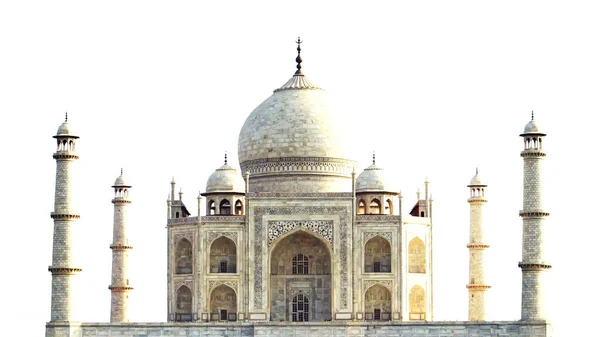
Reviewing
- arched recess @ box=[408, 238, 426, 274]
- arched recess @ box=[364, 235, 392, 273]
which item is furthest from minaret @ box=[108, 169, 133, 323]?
arched recess @ box=[408, 238, 426, 274]

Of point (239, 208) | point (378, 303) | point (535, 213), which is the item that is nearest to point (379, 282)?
point (378, 303)

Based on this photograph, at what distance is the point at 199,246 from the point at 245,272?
1.47 meters

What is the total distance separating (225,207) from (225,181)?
739mm

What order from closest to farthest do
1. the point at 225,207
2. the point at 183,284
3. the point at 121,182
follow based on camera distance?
the point at 183,284 → the point at 225,207 → the point at 121,182

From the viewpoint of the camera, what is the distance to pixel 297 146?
4772cm

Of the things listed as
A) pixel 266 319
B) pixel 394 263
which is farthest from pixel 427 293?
pixel 266 319

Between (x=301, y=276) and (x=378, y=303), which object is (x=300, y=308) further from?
(x=378, y=303)

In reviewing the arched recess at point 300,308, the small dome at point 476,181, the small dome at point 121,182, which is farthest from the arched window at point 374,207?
the small dome at point 121,182

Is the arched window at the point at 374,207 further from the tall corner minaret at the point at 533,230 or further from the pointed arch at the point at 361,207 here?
the tall corner minaret at the point at 533,230

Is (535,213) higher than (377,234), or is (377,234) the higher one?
(535,213)

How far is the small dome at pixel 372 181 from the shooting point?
46125 millimetres

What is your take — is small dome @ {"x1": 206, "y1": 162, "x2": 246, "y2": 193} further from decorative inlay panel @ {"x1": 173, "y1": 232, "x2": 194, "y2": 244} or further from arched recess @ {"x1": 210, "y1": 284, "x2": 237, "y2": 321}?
arched recess @ {"x1": 210, "y1": 284, "x2": 237, "y2": 321}

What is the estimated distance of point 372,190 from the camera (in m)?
46.1

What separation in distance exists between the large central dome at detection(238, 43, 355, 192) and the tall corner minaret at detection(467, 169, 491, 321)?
4001 mm
